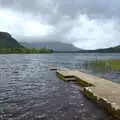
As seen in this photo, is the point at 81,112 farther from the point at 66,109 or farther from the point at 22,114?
the point at 22,114

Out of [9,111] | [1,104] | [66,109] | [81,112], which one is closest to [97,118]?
[81,112]

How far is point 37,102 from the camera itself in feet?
77.2

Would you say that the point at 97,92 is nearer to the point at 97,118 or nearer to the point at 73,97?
the point at 73,97

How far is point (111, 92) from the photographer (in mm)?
23297

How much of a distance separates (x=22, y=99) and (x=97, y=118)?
9.39 metres

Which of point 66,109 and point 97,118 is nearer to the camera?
point 97,118

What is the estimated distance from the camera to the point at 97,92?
23.8 m

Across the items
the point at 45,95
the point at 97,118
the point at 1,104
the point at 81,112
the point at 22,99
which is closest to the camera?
the point at 97,118

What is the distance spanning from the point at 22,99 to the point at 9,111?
4.81 metres

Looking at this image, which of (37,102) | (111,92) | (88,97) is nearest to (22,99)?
(37,102)

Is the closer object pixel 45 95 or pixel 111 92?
pixel 111 92

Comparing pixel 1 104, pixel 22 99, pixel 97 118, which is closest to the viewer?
pixel 97 118

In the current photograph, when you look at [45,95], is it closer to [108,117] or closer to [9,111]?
[9,111]

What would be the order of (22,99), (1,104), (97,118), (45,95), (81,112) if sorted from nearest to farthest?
(97,118), (81,112), (1,104), (22,99), (45,95)
